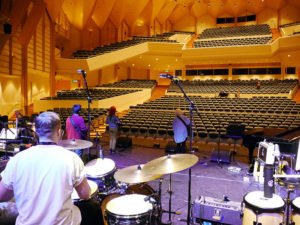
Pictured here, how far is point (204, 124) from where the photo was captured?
883 cm

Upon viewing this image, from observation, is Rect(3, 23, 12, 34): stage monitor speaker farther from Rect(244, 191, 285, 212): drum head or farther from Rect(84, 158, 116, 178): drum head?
Rect(244, 191, 285, 212): drum head

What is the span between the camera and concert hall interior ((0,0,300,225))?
2561mm

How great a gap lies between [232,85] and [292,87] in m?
3.73

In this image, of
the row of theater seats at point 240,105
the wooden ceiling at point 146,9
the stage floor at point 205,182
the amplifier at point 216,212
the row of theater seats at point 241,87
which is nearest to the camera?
the amplifier at point 216,212

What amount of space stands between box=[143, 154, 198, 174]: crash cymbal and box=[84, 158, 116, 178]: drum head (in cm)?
73

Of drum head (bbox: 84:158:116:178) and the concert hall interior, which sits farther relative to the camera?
drum head (bbox: 84:158:116:178)

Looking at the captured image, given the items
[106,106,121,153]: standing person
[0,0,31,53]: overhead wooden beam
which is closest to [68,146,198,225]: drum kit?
[106,106,121,153]: standing person

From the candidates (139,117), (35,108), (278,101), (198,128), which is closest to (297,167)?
(198,128)

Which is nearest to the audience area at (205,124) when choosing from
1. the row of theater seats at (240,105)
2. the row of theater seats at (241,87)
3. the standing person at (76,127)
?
the row of theater seats at (240,105)

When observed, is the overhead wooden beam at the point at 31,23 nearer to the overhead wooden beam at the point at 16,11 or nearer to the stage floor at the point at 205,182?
the overhead wooden beam at the point at 16,11

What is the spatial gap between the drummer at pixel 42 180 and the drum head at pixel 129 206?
87cm

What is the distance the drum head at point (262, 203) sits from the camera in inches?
86.6

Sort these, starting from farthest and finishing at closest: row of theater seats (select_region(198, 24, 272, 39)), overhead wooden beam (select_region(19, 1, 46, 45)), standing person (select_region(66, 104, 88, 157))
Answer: row of theater seats (select_region(198, 24, 272, 39)) < overhead wooden beam (select_region(19, 1, 46, 45)) < standing person (select_region(66, 104, 88, 157))

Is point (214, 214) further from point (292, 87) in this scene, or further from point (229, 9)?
point (229, 9)
